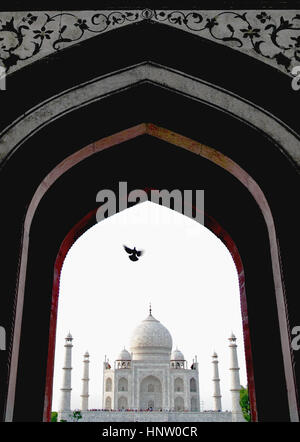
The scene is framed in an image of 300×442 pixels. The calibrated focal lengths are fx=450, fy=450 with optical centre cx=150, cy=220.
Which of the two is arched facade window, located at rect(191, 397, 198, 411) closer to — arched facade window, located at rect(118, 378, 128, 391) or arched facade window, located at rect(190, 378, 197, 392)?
arched facade window, located at rect(190, 378, 197, 392)

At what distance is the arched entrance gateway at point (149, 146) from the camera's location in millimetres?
3441

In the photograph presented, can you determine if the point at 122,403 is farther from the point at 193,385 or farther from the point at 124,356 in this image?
the point at 193,385

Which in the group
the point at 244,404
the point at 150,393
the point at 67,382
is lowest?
the point at 244,404

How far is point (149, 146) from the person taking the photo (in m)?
4.66

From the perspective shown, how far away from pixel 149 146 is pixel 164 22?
122cm

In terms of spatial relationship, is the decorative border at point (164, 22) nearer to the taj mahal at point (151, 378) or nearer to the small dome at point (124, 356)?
the taj mahal at point (151, 378)

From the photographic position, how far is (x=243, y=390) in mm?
32156

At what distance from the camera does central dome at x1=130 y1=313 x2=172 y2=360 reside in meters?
39.6

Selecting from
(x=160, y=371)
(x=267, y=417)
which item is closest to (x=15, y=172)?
(x=267, y=417)

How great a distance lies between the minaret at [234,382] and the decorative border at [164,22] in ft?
101

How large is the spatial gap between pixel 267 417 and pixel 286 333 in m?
1.29

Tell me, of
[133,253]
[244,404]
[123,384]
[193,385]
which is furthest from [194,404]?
[133,253]
